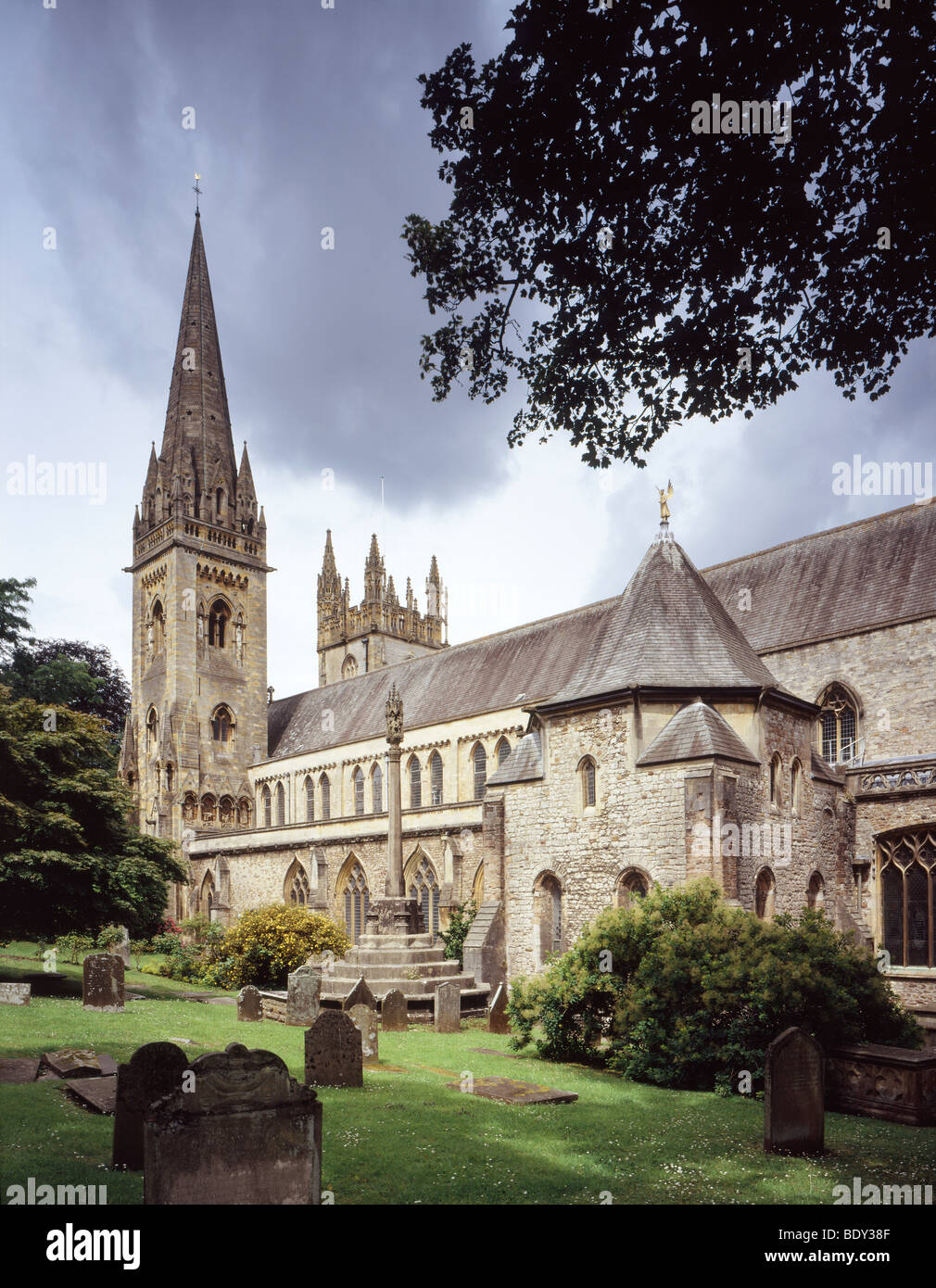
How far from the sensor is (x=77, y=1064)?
1094cm

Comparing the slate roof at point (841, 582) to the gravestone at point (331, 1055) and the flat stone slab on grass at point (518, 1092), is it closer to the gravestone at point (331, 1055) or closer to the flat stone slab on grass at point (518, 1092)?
the flat stone slab on grass at point (518, 1092)

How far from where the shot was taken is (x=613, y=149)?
847 cm

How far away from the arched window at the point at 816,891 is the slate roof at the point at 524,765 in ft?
20.6

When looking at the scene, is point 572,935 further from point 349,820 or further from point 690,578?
point 349,820

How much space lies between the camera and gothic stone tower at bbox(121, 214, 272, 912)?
48094mm

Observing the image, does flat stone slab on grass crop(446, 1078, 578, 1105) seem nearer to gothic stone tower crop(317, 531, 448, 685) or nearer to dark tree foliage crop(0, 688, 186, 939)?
dark tree foliage crop(0, 688, 186, 939)

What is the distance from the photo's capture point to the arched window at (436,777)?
40.0m

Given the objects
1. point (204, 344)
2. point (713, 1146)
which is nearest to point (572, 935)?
point (713, 1146)

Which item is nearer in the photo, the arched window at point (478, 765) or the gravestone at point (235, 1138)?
the gravestone at point (235, 1138)

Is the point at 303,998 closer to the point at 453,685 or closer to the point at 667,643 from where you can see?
the point at 667,643

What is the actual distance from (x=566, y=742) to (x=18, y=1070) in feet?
42.6

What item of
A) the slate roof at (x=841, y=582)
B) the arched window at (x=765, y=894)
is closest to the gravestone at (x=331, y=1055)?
the arched window at (x=765, y=894)
